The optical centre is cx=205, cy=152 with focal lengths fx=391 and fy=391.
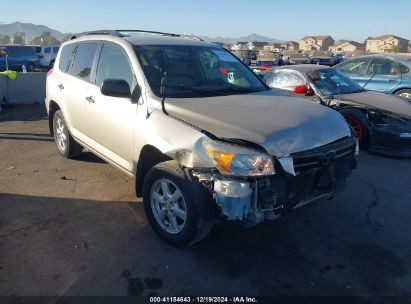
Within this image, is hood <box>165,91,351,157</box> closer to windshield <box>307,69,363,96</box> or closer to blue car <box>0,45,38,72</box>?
windshield <box>307,69,363,96</box>

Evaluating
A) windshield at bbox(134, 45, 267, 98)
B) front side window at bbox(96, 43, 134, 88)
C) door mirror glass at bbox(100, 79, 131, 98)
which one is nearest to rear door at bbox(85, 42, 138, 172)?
front side window at bbox(96, 43, 134, 88)

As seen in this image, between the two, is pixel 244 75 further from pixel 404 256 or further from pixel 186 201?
pixel 404 256

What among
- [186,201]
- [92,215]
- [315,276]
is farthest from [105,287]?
[315,276]

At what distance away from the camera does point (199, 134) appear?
3252 mm

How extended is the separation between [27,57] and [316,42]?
114041 millimetres

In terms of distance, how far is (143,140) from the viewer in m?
3.74

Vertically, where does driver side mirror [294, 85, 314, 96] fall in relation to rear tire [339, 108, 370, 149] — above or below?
above

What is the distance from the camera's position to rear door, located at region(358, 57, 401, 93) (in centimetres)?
1013

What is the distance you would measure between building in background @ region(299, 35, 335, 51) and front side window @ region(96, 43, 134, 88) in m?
124

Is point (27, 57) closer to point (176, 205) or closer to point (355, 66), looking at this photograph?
point (355, 66)

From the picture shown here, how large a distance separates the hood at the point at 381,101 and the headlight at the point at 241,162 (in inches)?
180

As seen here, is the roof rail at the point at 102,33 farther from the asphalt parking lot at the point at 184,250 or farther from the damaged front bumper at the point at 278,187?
the damaged front bumper at the point at 278,187

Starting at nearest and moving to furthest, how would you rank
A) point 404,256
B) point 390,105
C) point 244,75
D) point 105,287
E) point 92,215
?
point 105,287 → point 404,256 → point 92,215 → point 244,75 → point 390,105

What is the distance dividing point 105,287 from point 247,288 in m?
1.11
